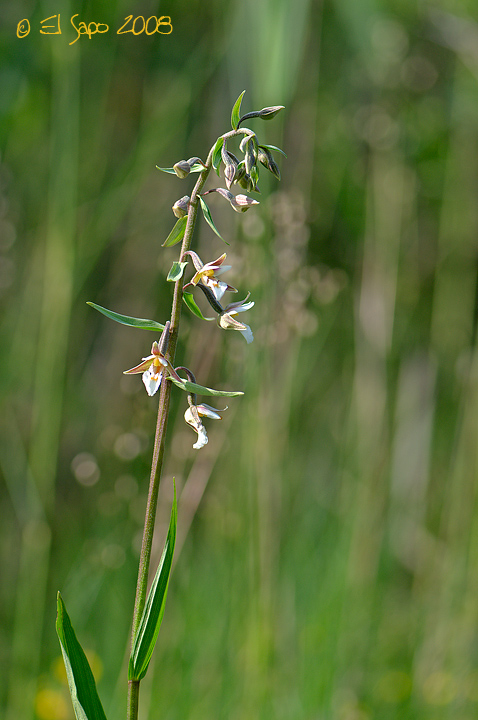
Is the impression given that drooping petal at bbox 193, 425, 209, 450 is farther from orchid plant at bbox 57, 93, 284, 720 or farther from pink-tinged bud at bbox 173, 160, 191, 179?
pink-tinged bud at bbox 173, 160, 191, 179

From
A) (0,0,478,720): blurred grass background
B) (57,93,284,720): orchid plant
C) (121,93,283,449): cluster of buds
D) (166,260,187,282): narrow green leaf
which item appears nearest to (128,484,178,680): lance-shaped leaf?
(57,93,284,720): orchid plant

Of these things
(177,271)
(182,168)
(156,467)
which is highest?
(182,168)

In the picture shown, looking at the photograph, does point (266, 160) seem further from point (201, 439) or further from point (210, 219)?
point (201, 439)

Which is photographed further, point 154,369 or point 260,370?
point 260,370

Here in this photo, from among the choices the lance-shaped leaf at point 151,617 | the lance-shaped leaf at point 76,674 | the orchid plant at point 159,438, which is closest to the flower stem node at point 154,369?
the orchid plant at point 159,438

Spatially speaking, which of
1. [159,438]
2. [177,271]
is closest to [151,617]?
[159,438]

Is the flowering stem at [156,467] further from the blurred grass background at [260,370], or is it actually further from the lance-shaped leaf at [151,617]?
the blurred grass background at [260,370]
